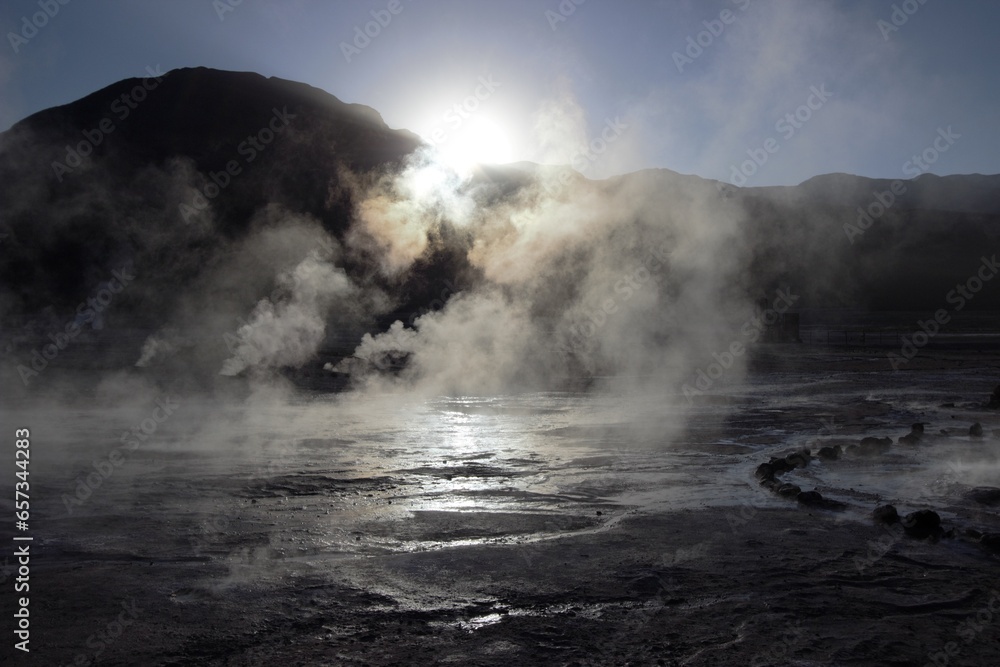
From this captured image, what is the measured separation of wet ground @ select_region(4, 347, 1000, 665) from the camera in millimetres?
4453

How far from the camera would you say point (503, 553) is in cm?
614

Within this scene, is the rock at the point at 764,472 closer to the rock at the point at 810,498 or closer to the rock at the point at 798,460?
the rock at the point at 798,460

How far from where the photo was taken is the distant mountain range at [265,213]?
53.6 metres

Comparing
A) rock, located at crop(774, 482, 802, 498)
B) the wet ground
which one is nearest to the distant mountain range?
the wet ground

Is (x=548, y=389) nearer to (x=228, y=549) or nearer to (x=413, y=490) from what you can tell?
(x=413, y=490)

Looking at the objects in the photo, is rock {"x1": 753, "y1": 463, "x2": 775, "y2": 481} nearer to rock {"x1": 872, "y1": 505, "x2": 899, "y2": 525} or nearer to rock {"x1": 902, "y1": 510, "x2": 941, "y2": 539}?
rock {"x1": 872, "y1": 505, "x2": 899, "y2": 525}

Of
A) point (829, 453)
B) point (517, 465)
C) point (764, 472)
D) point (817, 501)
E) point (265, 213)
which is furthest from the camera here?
point (265, 213)

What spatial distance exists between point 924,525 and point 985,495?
217 cm

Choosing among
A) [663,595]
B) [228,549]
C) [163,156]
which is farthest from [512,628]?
[163,156]

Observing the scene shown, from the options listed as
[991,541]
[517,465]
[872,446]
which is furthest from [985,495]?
[517,465]

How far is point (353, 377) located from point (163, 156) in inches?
2213

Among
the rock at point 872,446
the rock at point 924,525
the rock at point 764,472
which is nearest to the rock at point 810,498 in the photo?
the rock at point 764,472

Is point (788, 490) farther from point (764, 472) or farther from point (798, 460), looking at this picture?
point (798, 460)

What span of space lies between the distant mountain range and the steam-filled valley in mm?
2789
